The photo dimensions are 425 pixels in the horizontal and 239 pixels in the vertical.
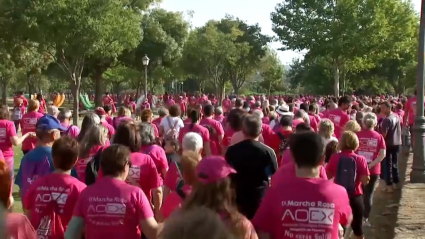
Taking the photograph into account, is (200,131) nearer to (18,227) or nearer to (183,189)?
(183,189)

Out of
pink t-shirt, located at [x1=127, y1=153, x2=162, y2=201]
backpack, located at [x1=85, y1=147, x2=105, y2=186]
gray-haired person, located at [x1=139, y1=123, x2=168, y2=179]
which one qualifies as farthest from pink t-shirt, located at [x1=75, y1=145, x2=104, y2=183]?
pink t-shirt, located at [x1=127, y1=153, x2=162, y2=201]

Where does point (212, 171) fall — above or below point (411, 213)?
above

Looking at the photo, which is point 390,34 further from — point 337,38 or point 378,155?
point 378,155

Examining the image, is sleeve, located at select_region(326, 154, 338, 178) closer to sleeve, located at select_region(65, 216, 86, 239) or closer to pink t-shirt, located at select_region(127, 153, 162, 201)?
pink t-shirt, located at select_region(127, 153, 162, 201)

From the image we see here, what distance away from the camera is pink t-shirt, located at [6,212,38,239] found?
10.7 ft

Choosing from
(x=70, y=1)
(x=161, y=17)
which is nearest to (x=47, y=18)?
(x=70, y=1)

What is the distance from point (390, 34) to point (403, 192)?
30.6m

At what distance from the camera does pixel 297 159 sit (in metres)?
4.21

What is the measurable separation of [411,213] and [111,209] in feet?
24.4

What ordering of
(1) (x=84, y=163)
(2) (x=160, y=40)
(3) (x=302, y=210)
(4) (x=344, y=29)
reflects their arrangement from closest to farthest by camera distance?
(3) (x=302, y=210) < (1) (x=84, y=163) < (4) (x=344, y=29) < (2) (x=160, y=40)

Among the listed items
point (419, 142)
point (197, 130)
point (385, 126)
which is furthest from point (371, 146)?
point (419, 142)

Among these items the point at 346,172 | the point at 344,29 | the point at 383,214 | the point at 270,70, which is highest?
the point at 344,29

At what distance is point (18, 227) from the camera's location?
11.0 ft

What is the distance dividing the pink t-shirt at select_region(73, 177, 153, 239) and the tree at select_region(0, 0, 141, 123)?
20735 millimetres
